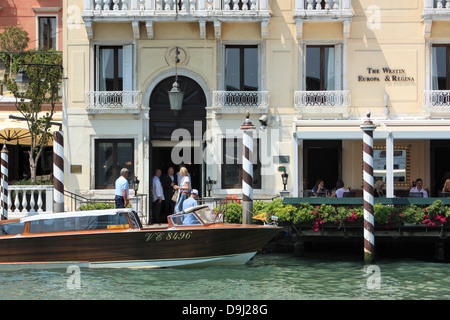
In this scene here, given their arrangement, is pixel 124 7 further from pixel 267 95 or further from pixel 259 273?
pixel 259 273

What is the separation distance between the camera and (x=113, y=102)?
67.3 feet

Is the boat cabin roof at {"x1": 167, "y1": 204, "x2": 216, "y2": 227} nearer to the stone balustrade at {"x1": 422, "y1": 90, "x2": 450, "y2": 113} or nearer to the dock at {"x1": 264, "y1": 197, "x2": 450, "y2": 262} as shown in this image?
the dock at {"x1": 264, "y1": 197, "x2": 450, "y2": 262}

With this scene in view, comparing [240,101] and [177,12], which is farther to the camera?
[240,101]

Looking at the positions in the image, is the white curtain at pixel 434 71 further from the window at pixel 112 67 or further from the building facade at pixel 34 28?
the building facade at pixel 34 28

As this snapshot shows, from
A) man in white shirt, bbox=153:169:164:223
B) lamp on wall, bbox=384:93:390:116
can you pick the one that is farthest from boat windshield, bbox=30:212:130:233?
lamp on wall, bbox=384:93:390:116

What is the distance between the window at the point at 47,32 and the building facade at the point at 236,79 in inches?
251

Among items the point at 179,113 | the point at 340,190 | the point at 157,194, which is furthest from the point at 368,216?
the point at 179,113

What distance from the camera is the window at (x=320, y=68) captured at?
20.6 m

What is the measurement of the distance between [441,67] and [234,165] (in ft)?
21.1

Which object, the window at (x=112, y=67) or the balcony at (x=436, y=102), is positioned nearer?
the balcony at (x=436, y=102)

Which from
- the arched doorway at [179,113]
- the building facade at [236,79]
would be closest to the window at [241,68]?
the building facade at [236,79]

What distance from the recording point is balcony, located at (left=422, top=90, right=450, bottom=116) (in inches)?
792

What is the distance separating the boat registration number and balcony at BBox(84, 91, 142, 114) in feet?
18.9

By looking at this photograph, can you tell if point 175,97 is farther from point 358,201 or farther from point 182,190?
point 358,201
